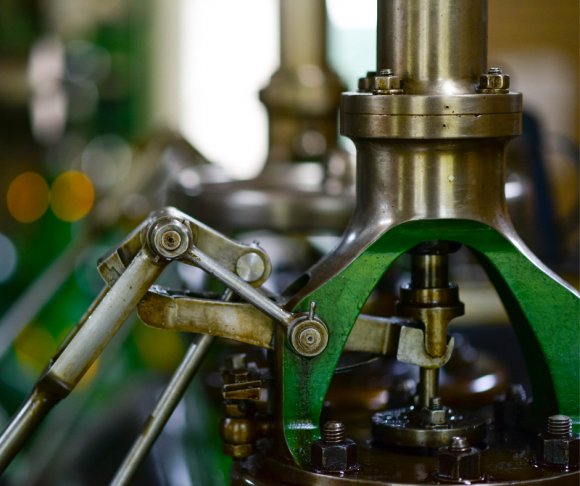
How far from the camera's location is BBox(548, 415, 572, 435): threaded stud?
767 mm

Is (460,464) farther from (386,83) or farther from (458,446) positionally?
(386,83)

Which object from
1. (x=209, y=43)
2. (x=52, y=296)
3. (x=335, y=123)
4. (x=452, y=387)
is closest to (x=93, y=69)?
(x=209, y=43)

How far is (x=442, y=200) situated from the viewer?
767mm

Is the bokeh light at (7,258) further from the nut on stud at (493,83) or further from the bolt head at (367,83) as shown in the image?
the nut on stud at (493,83)

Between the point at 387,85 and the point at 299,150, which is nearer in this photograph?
the point at 387,85

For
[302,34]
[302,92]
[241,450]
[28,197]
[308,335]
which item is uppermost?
[302,34]

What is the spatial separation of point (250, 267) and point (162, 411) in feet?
0.51

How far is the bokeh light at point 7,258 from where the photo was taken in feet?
Result: 9.64

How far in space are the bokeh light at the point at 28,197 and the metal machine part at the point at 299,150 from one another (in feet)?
7.16

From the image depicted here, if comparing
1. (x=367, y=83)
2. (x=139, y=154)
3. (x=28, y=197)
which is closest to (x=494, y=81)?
(x=367, y=83)

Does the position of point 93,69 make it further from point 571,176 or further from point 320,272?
point 320,272

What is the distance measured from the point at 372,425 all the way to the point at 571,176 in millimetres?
2960

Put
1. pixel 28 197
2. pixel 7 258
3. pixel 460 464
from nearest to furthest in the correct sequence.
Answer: pixel 460 464
pixel 7 258
pixel 28 197

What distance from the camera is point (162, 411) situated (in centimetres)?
79
